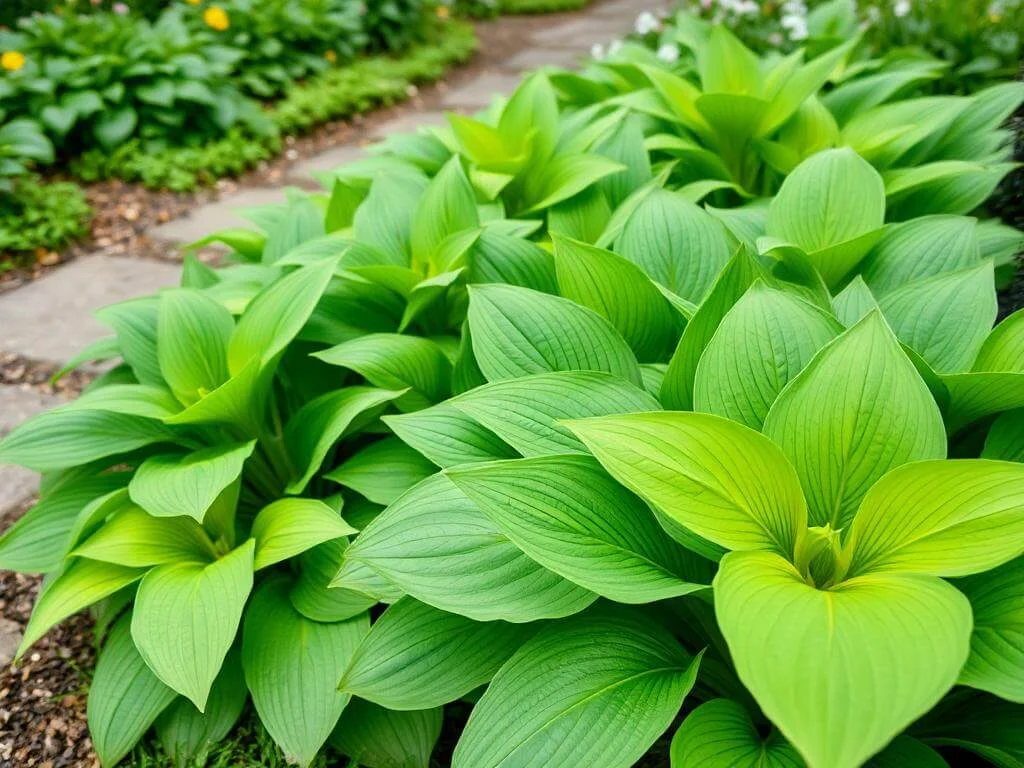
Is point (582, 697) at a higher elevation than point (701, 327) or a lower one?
lower

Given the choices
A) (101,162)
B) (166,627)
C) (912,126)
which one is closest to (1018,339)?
(912,126)

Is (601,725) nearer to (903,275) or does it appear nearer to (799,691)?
(799,691)

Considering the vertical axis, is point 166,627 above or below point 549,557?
below

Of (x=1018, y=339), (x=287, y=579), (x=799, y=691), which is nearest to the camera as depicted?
(x=799, y=691)

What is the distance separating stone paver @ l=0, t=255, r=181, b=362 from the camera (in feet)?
10.5

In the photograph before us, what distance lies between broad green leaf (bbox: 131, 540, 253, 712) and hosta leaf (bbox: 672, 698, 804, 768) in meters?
0.84

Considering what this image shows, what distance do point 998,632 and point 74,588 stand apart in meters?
1.78

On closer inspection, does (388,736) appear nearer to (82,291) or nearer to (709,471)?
(709,471)

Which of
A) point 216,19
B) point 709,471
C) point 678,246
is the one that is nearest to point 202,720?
point 709,471

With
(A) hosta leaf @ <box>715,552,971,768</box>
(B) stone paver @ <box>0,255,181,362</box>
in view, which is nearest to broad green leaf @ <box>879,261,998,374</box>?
(A) hosta leaf @ <box>715,552,971,768</box>

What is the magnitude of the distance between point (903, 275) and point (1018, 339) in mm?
527

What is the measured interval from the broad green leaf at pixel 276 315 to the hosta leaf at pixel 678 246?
2.56 ft

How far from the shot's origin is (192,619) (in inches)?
63.2

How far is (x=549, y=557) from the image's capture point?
129cm
